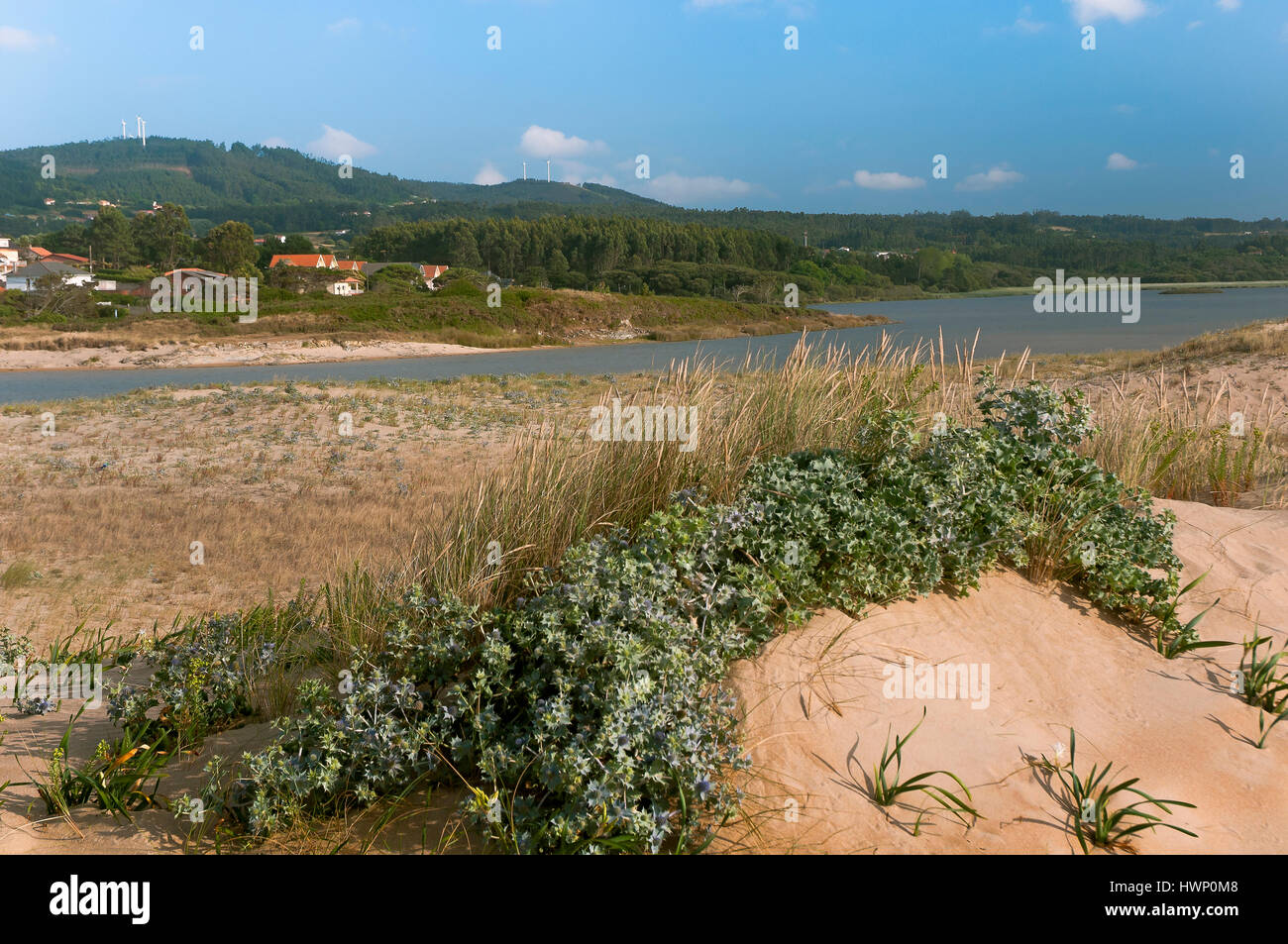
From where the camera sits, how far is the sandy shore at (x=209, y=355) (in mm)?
42500

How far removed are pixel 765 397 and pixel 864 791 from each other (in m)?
3.02

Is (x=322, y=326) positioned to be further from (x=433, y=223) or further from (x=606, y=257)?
(x=433, y=223)

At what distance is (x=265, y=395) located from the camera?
20688 millimetres

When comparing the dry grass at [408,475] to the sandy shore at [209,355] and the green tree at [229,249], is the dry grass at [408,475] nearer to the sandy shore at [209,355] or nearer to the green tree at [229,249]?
the sandy shore at [209,355]

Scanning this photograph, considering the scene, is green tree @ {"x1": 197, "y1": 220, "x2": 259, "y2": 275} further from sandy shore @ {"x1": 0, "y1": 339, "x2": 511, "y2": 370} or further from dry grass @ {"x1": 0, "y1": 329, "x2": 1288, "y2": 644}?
dry grass @ {"x1": 0, "y1": 329, "x2": 1288, "y2": 644}

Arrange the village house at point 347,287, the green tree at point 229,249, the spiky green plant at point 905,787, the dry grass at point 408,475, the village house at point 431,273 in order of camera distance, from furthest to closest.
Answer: the village house at point 431,273 → the green tree at point 229,249 → the village house at point 347,287 → the dry grass at point 408,475 → the spiky green plant at point 905,787

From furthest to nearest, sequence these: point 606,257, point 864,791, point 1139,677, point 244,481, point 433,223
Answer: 1. point 433,223
2. point 606,257
3. point 244,481
4. point 1139,677
5. point 864,791

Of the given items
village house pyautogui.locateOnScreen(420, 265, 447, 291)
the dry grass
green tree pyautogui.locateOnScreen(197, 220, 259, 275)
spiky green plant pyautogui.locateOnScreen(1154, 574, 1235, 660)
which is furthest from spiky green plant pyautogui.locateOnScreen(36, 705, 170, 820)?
village house pyautogui.locateOnScreen(420, 265, 447, 291)

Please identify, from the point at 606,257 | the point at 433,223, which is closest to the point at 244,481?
the point at 606,257

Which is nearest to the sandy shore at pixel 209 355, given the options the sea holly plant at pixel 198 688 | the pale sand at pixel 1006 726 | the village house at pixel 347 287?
the village house at pixel 347 287

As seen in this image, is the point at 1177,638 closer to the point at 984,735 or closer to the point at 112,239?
the point at 984,735

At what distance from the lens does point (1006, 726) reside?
3355 millimetres

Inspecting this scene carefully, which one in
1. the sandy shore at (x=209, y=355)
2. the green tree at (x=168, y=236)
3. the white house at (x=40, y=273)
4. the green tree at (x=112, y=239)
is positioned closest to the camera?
the sandy shore at (x=209, y=355)

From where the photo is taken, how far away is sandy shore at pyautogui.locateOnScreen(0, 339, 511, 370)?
139 feet
